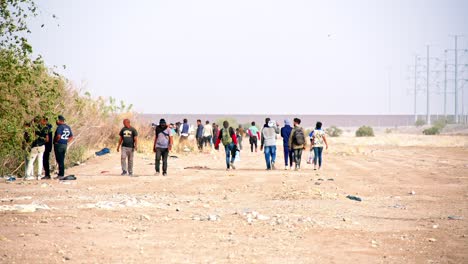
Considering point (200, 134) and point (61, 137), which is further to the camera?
Answer: point (200, 134)

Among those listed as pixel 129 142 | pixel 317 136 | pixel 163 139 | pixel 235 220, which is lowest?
pixel 235 220

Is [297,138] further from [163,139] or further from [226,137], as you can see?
[163,139]

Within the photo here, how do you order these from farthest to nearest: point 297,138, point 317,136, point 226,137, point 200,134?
point 200,134, point 226,137, point 317,136, point 297,138

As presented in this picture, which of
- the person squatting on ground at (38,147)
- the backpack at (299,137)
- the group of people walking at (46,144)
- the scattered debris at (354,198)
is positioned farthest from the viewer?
the backpack at (299,137)

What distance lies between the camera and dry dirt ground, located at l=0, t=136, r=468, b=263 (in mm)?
11648

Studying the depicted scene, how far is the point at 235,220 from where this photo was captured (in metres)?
15.0

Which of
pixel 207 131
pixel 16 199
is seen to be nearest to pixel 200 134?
pixel 207 131

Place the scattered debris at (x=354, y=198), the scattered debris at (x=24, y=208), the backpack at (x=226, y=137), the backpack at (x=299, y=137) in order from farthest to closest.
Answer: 1. the backpack at (x=226, y=137)
2. the backpack at (x=299, y=137)
3. the scattered debris at (x=354, y=198)
4. the scattered debris at (x=24, y=208)

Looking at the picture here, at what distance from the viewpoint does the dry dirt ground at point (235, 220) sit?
11.6 meters

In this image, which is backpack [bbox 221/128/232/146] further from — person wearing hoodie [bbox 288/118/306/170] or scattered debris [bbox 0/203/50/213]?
scattered debris [bbox 0/203/50/213]

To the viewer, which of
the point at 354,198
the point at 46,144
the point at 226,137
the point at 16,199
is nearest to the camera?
the point at 16,199

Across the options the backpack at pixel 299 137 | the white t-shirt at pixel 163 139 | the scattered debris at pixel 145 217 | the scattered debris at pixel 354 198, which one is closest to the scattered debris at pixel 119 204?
the scattered debris at pixel 145 217

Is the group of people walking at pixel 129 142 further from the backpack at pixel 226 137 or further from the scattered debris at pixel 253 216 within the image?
the scattered debris at pixel 253 216

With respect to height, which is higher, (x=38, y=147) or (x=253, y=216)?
(x=38, y=147)
